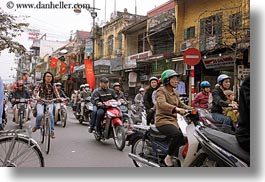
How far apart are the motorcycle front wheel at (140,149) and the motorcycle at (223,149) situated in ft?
3.57

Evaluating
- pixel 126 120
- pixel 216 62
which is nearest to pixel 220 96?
pixel 216 62

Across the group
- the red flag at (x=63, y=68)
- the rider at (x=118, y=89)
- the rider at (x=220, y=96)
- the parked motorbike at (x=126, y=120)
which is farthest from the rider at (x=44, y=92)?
the rider at (x=220, y=96)

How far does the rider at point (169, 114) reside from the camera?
346 cm

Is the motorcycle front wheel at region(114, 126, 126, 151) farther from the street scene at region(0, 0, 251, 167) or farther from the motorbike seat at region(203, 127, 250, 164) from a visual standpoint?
the motorbike seat at region(203, 127, 250, 164)

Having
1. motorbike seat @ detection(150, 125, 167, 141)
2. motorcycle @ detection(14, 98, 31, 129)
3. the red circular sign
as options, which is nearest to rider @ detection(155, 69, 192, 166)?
motorbike seat @ detection(150, 125, 167, 141)

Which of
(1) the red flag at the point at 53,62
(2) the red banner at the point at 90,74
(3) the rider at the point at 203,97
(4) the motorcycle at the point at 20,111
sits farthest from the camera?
(4) the motorcycle at the point at 20,111

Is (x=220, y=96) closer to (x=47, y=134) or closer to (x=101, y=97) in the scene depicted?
(x=101, y=97)

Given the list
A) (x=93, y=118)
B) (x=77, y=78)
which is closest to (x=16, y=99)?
(x=77, y=78)

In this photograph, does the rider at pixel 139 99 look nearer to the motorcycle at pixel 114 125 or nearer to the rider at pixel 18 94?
the motorcycle at pixel 114 125

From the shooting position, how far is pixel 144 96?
617 centimetres

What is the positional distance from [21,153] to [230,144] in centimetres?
208

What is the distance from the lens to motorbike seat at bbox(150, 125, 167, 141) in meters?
3.71

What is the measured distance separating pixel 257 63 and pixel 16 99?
5874 millimetres

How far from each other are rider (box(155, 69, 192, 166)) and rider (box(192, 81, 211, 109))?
1.85 m
